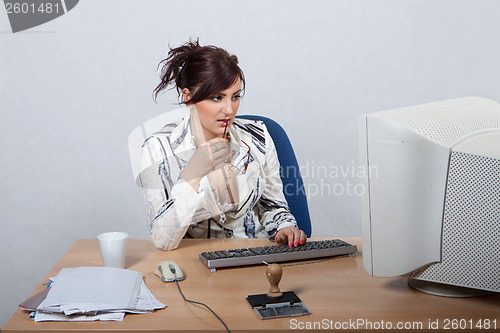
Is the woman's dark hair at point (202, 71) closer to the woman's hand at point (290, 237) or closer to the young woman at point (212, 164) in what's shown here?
the young woman at point (212, 164)

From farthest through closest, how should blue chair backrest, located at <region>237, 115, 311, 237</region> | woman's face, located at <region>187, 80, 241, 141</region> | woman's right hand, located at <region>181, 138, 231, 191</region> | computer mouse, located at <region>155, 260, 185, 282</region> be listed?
blue chair backrest, located at <region>237, 115, 311, 237</region>, woman's face, located at <region>187, 80, 241, 141</region>, woman's right hand, located at <region>181, 138, 231, 191</region>, computer mouse, located at <region>155, 260, 185, 282</region>

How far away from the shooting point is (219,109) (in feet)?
5.69

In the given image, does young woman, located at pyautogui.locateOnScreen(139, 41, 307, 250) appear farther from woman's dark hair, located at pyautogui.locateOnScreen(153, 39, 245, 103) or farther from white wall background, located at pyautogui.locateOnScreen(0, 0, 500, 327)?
white wall background, located at pyautogui.locateOnScreen(0, 0, 500, 327)

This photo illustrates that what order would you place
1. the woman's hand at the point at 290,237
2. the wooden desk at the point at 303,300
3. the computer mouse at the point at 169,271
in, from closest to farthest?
the wooden desk at the point at 303,300 < the computer mouse at the point at 169,271 < the woman's hand at the point at 290,237

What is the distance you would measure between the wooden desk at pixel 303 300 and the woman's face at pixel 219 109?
53 cm

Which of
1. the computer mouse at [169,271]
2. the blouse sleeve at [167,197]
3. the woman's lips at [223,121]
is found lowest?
the computer mouse at [169,271]

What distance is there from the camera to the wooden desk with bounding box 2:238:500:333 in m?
1.01

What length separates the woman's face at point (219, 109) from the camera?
1734 millimetres

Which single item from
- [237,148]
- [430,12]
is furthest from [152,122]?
[430,12]

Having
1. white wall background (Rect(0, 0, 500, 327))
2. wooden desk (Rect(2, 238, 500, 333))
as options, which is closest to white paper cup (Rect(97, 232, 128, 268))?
wooden desk (Rect(2, 238, 500, 333))

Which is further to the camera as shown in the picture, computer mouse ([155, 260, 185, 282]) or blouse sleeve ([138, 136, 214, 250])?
blouse sleeve ([138, 136, 214, 250])

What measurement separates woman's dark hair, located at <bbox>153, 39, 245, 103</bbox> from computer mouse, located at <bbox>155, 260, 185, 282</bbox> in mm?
647

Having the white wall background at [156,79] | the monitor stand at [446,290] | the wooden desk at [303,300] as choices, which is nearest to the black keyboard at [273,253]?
the wooden desk at [303,300]

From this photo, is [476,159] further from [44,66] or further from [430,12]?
[44,66]
